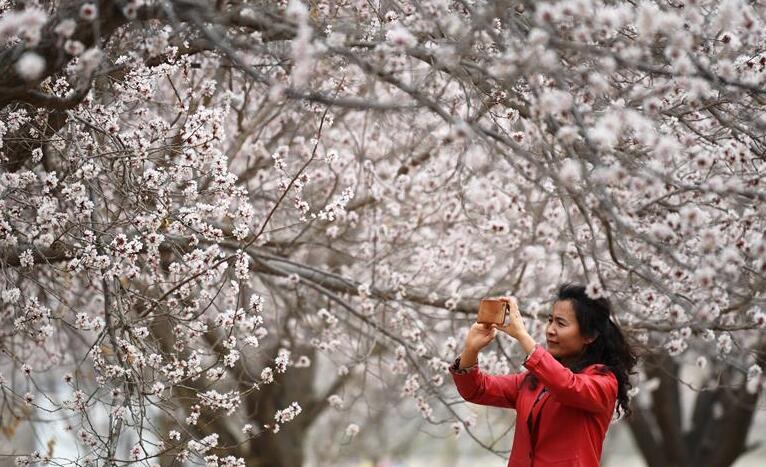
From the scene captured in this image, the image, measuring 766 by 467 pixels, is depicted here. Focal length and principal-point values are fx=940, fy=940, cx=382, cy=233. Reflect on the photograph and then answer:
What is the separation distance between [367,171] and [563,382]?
2.77 m

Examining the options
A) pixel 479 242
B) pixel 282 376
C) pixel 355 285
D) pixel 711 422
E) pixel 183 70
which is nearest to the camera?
pixel 183 70

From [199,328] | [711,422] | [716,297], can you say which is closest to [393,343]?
[199,328]

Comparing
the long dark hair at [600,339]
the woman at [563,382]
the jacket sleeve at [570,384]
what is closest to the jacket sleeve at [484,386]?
the woman at [563,382]

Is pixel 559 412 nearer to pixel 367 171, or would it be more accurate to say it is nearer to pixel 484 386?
pixel 484 386

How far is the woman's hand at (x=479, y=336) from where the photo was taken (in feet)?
12.0

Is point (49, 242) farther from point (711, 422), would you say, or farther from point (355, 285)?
point (711, 422)

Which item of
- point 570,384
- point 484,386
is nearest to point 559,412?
point 570,384

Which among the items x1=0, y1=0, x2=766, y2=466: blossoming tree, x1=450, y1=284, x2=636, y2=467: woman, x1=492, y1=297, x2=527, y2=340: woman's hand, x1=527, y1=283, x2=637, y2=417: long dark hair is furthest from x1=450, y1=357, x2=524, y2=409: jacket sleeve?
x1=0, y1=0, x2=766, y2=466: blossoming tree

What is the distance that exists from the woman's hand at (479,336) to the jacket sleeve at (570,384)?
0.28m

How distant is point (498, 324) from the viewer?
11.9 ft

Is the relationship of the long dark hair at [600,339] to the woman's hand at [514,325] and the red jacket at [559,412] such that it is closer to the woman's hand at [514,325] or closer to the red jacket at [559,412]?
the red jacket at [559,412]

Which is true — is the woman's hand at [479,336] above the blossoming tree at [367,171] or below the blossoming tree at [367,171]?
below

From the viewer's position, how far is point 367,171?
5879 mm

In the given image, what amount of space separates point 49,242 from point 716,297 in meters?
2.80
